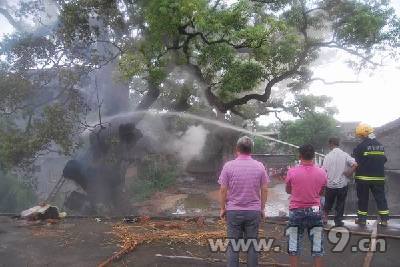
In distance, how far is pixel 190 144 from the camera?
83.9 ft

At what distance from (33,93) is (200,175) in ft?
48.1

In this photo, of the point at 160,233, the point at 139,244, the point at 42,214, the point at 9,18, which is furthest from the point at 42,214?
the point at 9,18

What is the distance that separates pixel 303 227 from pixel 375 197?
3176 millimetres

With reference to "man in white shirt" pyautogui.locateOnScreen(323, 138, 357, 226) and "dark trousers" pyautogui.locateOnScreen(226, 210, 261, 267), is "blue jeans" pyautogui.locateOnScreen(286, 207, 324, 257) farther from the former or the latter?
"man in white shirt" pyautogui.locateOnScreen(323, 138, 357, 226)

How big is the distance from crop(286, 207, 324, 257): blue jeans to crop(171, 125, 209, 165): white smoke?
756 inches

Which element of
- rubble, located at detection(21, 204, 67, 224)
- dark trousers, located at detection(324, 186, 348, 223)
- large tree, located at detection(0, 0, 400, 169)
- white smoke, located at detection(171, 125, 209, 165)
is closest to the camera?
dark trousers, located at detection(324, 186, 348, 223)

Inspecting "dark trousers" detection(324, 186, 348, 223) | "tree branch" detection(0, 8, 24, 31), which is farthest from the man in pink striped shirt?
"tree branch" detection(0, 8, 24, 31)

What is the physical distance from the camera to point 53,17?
13539 millimetres

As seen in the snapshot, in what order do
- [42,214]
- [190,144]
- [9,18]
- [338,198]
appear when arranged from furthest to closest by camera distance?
1. [190,144]
2. [9,18]
3. [42,214]
4. [338,198]

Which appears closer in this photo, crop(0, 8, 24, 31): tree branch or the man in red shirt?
the man in red shirt

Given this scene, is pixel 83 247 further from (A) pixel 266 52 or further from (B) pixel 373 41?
(B) pixel 373 41

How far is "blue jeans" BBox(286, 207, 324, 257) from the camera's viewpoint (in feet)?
15.8

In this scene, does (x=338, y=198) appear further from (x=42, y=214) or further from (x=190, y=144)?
(x=190, y=144)

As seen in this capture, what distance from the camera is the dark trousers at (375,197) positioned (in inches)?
289
